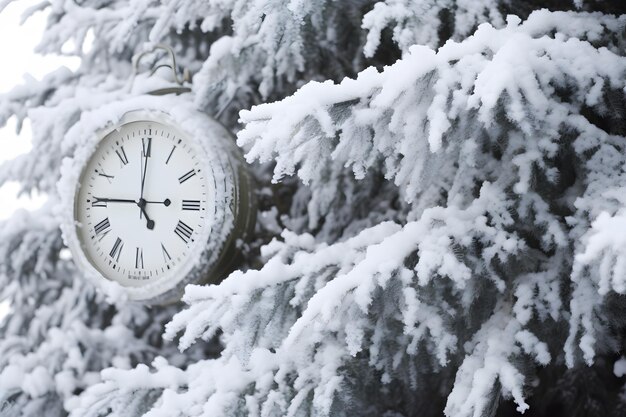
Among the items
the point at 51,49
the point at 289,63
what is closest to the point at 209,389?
the point at 289,63

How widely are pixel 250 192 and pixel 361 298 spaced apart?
0.86 metres

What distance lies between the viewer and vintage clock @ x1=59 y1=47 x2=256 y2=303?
2.35 meters

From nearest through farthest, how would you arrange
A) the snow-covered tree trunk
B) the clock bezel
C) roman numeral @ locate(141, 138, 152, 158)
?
1. the snow-covered tree trunk
2. the clock bezel
3. roman numeral @ locate(141, 138, 152, 158)

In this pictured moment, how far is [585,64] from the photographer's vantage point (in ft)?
5.51

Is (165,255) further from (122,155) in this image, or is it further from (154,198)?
(122,155)

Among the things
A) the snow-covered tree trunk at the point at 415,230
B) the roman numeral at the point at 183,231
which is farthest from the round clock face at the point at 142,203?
the snow-covered tree trunk at the point at 415,230

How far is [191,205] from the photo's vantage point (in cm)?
237

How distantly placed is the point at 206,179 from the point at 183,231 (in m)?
0.15

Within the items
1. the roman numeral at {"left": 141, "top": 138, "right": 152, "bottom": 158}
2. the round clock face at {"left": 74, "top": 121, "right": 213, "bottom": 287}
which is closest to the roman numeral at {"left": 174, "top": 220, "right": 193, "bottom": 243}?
the round clock face at {"left": 74, "top": 121, "right": 213, "bottom": 287}

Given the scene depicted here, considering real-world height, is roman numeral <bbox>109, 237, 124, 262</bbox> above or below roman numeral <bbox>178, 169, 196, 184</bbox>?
below

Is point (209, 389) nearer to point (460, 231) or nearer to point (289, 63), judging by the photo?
point (460, 231)

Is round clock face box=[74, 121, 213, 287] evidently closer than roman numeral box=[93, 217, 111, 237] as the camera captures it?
Yes

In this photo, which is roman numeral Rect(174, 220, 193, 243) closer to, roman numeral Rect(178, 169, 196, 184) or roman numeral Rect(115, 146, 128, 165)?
roman numeral Rect(178, 169, 196, 184)

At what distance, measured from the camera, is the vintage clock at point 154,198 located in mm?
2350
